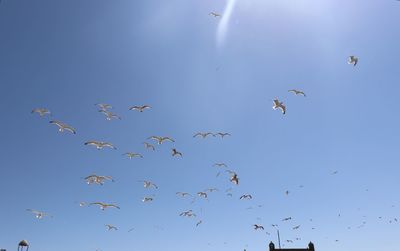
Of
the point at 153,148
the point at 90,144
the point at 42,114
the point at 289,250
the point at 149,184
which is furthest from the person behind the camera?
the point at 289,250

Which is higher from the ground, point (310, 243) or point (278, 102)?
point (278, 102)

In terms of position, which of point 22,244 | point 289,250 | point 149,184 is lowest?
point 22,244

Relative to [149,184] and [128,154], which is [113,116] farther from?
[149,184]

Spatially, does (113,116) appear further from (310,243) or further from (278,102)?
(310,243)

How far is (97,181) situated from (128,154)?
4.14 metres

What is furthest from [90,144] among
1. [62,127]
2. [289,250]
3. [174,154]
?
[289,250]

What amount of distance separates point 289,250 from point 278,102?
21716 millimetres

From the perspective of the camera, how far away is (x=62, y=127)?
108 feet

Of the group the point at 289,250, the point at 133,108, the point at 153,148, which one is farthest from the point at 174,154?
the point at 289,250

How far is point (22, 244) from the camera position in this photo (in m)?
35.4

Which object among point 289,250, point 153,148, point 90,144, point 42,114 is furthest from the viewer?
point 289,250

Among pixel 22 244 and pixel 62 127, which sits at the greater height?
pixel 62 127

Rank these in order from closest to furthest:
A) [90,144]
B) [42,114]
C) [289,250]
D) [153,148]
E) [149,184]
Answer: [42,114] → [90,144] → [153,148] → [149,184] → [289,250]

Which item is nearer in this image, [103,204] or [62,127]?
[62,127]
